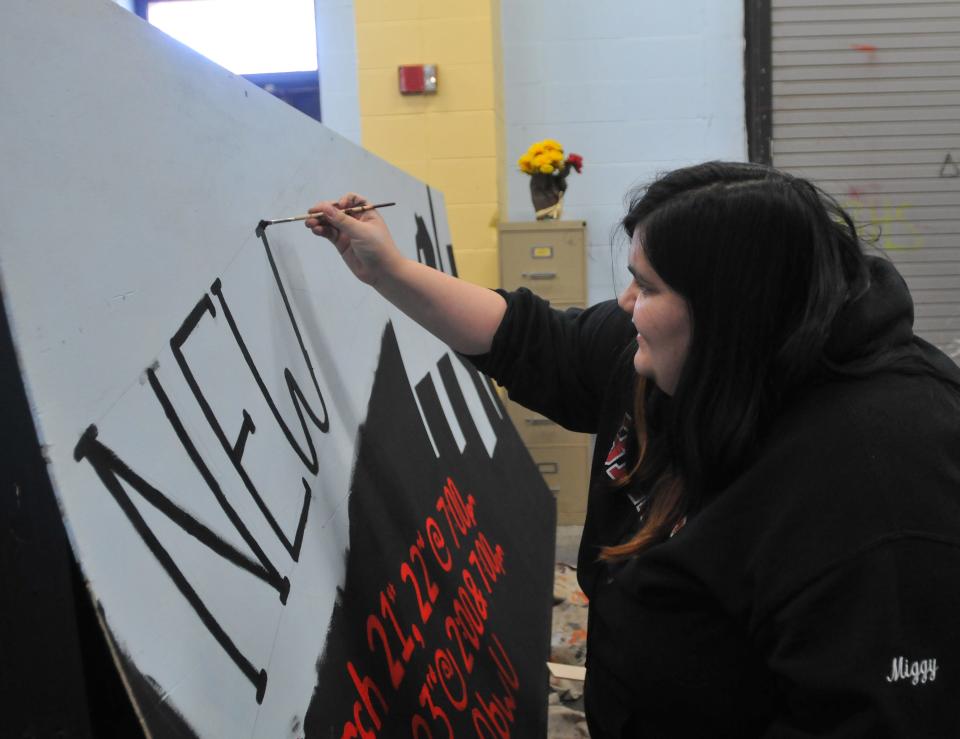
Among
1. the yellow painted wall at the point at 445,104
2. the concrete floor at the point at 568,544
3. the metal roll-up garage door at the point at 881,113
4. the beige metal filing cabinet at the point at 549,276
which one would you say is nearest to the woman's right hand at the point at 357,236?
the concrete floor at the point at 568,544

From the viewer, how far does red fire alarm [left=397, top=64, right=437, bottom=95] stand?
3.57 m

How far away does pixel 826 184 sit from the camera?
405 centimetres

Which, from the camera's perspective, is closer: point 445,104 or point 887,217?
Answer: point 445,104

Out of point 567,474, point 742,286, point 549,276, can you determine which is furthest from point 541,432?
point 742,286

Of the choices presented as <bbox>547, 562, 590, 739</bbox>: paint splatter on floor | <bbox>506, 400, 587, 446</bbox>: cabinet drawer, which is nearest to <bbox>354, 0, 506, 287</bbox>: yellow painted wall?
<bbox>506, 400, 587, 446</bbox>: cabinet drawer

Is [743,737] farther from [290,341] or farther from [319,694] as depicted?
[290,341]

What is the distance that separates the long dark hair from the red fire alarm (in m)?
2.86

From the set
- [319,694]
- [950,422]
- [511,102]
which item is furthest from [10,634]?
[511,102]

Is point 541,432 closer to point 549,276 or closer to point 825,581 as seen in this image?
point 549,276

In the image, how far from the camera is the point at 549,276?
11.4 feet

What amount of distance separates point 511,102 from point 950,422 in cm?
344

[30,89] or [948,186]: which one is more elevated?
[30,89]

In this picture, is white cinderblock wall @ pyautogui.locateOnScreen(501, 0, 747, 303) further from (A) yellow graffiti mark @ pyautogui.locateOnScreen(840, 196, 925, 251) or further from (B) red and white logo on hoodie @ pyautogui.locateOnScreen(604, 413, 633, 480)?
(B) red and white logo on hoodie @ pyautogui.locateOnScreen(604, 413, 633, 480)

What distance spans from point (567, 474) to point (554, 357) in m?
2.34
